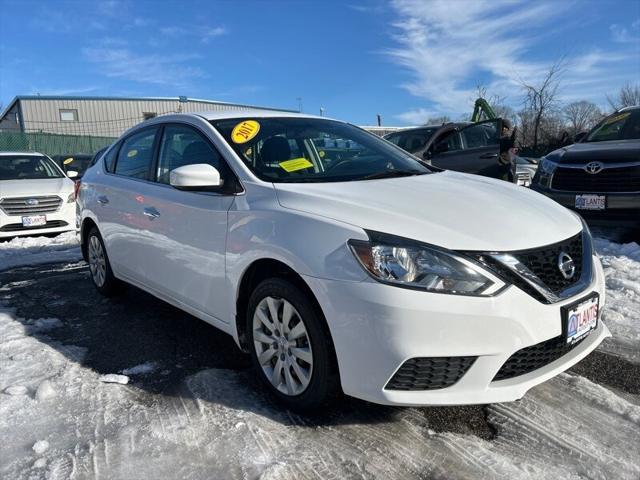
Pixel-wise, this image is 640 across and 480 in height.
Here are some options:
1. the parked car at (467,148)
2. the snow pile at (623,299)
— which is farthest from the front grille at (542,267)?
the parked car at (467,148)

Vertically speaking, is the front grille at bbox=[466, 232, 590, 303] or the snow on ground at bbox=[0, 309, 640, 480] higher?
the front grille at bbox=[466, 232, 590, 303]

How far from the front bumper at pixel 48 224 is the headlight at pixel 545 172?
7270 mm

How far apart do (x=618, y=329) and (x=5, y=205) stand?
27.2 feet

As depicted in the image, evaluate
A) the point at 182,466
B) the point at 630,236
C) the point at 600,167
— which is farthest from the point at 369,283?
the point at 630,236

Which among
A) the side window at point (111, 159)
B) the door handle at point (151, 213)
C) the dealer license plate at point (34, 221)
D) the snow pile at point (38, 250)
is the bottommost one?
the snow pile at point (38, 250)

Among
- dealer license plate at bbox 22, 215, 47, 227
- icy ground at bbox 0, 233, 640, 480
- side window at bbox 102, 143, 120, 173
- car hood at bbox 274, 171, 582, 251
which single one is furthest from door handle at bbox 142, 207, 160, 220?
dealer license plate at bbox 22, 215, 47, 227

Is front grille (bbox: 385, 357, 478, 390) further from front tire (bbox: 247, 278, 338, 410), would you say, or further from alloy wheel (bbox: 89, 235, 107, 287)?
alloy wheel (bbox: 89, 235, 107, 287)

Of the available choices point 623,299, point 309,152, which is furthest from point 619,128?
point 309,152

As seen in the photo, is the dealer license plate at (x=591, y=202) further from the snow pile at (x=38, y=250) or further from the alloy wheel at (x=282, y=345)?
the snow pile at (x=38, y=250)

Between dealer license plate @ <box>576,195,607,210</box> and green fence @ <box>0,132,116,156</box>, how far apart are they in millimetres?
18764

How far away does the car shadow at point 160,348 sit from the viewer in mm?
2699

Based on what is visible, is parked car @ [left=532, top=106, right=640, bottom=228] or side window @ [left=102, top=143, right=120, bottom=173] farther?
parked car @ [left=532, top=106, right=640, bottom=228]

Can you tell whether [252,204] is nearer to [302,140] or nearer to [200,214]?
[200,214]

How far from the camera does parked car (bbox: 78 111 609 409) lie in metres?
2.25
